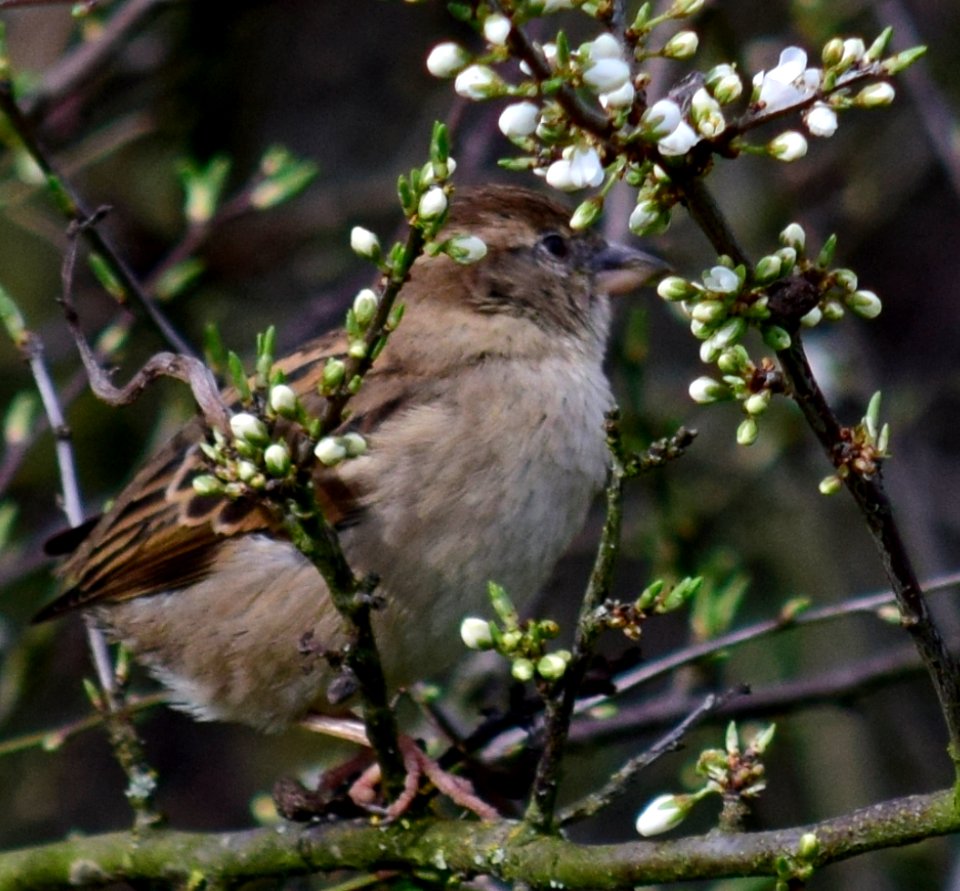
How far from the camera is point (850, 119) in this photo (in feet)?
18.2

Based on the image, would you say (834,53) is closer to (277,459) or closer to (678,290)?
(678,290)

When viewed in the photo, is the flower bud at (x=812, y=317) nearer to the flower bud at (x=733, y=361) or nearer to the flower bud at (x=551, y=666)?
the flower bud at (x=733, y=361)

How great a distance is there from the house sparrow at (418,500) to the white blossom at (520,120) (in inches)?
46.8

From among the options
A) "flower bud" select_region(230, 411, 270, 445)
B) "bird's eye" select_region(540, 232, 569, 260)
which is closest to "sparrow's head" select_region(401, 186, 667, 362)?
"bird's eye" select_region(540, 232, 569, 260)

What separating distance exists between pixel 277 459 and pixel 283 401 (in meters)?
0.06

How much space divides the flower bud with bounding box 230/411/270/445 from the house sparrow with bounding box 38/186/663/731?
1.00 meters

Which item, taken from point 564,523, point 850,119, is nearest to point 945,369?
point 850,119

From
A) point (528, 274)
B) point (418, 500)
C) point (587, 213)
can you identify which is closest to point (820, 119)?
point (587, 213)

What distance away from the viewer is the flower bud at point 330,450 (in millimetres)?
1822

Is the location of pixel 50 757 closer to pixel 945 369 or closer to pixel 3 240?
pixel 3 240

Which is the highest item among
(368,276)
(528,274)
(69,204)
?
(368,276)

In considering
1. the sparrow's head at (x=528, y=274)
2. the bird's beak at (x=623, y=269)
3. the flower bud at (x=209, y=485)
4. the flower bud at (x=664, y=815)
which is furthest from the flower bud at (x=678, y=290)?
the bird's beak at (x=623, y=269)

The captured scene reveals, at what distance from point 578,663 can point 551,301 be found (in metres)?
1.66

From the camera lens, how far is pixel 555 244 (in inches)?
143
